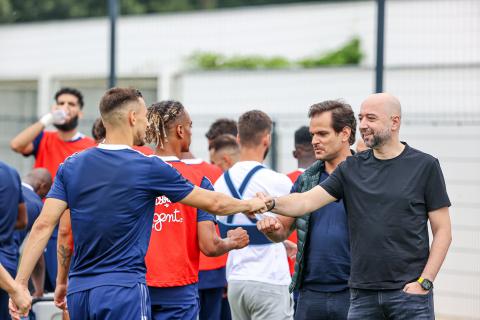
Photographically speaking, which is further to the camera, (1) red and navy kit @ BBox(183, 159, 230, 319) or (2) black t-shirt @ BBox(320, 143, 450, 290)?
(1) red and navy kit @ BBox(183, 159, 230, 319)

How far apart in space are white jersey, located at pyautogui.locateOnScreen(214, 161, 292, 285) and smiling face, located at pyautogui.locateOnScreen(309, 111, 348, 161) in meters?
0.73

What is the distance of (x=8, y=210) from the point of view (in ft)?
26.9

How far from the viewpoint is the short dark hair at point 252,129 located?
25.2 ft

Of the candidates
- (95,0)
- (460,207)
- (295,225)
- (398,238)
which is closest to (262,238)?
(295,225)

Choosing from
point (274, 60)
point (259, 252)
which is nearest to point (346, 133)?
point (259, 252)

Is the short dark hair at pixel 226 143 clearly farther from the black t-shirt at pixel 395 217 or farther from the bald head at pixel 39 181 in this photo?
the black t-shirt at pixel 395 217

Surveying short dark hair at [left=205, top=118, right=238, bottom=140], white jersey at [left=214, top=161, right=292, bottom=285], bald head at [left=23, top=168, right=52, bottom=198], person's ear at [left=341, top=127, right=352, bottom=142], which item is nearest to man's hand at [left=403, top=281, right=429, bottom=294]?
person's ear at [left=341, top=127, right=352, bottom=142]

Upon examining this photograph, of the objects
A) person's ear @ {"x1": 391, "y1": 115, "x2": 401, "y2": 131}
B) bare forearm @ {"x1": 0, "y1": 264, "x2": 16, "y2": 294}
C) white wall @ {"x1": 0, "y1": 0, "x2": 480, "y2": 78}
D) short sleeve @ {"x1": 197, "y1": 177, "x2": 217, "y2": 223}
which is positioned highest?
white wall @ {"x1": 0, "y1": 0, "x2": 480, "y2": 78}

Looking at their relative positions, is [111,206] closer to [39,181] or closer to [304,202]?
[304,202]

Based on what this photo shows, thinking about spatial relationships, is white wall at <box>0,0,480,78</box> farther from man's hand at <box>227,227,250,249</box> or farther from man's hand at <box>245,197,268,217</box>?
man's hand at <box>245,197,268,217</box>

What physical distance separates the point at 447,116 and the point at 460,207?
4.13 feet

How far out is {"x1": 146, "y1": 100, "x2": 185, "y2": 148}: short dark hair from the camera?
6.70 meters

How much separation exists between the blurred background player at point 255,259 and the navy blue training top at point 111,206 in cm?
166

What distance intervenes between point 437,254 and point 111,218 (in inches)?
78.9
